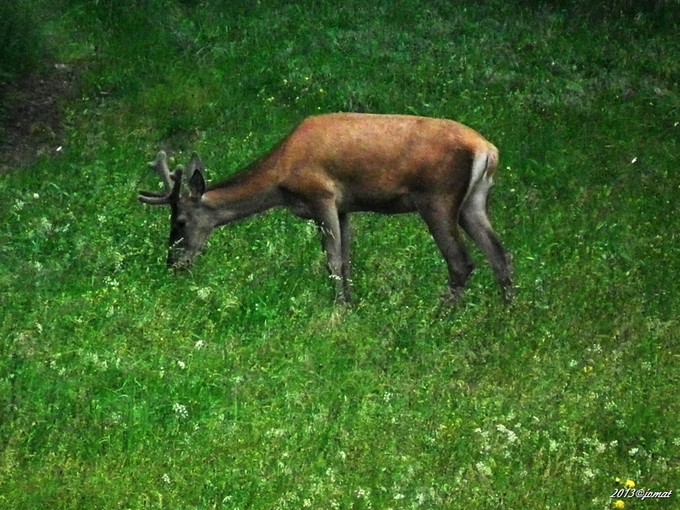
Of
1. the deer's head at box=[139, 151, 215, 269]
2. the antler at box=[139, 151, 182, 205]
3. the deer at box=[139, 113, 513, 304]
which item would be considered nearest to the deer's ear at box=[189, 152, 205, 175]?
the deer's head at box=[139, 151, 215, 269]

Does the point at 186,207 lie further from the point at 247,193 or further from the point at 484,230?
the point at 484,230

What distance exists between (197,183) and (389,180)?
1.87 metres

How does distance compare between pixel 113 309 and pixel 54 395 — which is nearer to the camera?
pixel 54 395

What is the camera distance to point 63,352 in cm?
1025

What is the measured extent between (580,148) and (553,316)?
5726 millimetres

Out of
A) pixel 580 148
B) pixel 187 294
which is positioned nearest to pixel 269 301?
pixel 187 294

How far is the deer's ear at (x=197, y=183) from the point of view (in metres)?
13.1

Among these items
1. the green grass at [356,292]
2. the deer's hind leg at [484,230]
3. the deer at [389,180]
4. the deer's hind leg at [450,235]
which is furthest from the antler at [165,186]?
the deer's hind leg at [484,230]

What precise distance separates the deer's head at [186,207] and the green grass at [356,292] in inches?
9.9

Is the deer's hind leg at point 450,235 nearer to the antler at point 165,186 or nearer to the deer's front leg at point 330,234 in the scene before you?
the deer's front leg at point 330,234

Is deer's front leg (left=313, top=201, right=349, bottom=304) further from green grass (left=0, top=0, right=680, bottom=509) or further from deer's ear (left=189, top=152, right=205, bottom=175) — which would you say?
deer's ear (left=189, top=152, right=205, bottom=175)

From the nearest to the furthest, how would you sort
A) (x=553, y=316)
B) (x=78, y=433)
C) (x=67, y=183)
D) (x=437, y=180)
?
1. (x=78, y=433)
2. (x=553, y=316)
3. (x=437, y=180)
4. (x=67, y=183)

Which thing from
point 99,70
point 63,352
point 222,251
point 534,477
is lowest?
point 99,70

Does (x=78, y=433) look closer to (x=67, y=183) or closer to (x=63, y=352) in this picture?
(x=63, y=352)
